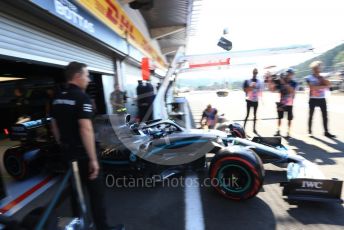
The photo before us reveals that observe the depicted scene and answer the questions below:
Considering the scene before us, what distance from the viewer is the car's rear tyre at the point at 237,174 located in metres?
3.13

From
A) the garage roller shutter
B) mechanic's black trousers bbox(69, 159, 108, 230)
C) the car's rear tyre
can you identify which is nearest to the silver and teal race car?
the car's rear tyre

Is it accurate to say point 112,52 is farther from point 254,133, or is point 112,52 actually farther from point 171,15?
point 171,15

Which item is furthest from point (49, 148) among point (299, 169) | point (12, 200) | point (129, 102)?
point (129, 102)

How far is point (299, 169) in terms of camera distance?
3457mm

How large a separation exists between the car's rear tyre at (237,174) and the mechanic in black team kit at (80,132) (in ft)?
4.33

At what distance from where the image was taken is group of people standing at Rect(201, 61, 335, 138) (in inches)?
242

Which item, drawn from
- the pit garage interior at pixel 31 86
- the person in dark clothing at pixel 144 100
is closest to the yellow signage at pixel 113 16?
the pit garage interior at pixel 31 86

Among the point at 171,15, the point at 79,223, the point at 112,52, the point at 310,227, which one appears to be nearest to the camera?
the point at 79,223

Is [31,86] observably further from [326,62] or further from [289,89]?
[326,62]

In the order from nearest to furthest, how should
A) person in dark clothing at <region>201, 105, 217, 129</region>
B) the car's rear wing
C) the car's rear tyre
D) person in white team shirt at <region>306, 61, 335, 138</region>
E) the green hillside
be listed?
1. the car's rear wing
2. the car's rear tyre
3. person in white team shirt at <region>306, 61, 335, 138</region>
4. person in dark clothing at <region>201, 105, 217, 129</region>
5. the green hillside

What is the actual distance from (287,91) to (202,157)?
3524 mm

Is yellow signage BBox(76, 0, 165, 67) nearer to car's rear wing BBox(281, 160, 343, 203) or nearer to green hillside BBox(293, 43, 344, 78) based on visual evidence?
car's rear wing BBox(281, 160, 343, 203)

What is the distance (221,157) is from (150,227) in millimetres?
1143

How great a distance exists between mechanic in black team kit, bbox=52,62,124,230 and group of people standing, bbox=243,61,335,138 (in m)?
4.95
